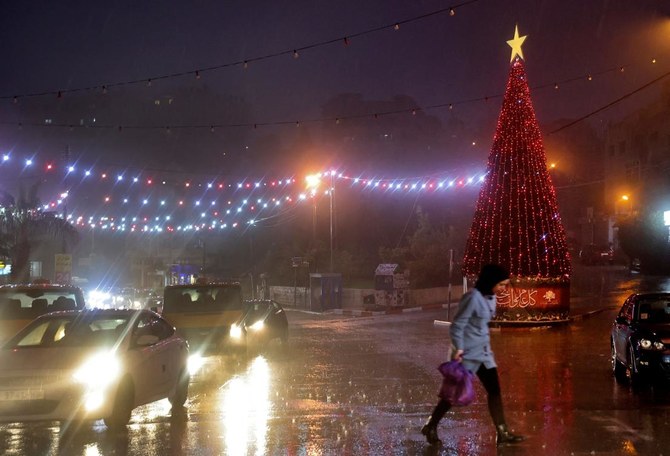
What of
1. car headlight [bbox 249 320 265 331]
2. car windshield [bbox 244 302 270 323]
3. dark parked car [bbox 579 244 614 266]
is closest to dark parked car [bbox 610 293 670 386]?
car headlight [bbox 249 320 265 331]

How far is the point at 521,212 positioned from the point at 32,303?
1517 centimetres

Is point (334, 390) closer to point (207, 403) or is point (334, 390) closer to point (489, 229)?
point (207, 403)

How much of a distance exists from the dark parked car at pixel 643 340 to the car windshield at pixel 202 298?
27.9ft

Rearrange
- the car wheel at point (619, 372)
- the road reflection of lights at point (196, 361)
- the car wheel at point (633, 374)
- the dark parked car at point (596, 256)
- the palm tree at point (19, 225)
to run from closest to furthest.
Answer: the car wheel at point (633, 374) < the car wheel at point (619, 372) < the road reflection of lights at point (196, 361) < the palm tree at point (19, 225) < the dark parked car at point (596, 256)

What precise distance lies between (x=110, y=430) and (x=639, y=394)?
733cm

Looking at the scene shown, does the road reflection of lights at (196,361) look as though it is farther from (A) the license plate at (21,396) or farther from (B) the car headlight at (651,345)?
(B) the car headlight at (651,345)

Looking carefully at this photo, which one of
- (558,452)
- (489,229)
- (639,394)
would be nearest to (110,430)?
(558,452)

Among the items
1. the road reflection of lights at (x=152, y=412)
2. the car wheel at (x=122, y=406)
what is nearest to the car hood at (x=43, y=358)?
the car wheel at (x=122, y=406)

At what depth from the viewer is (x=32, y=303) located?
13.5m

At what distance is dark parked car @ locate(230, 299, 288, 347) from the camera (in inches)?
650

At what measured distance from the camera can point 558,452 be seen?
690 cm

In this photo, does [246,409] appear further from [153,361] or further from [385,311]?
[385,311]

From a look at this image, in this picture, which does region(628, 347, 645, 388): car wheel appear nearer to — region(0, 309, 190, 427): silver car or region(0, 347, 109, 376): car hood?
region(0, 309, 190, 427): silver car

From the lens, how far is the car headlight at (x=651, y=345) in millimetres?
10352
